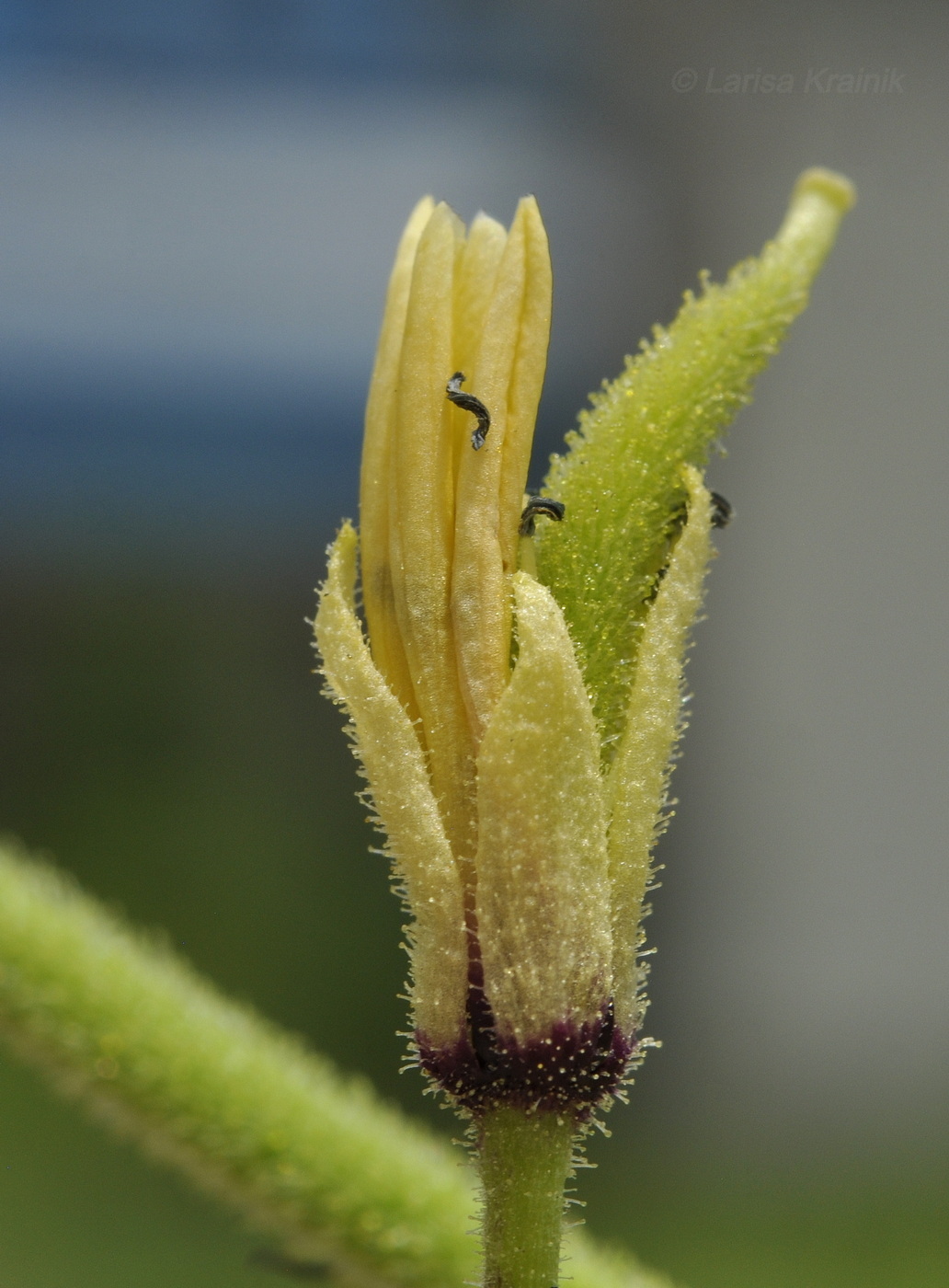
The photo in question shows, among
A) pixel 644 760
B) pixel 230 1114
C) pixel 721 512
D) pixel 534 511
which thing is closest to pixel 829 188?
pixel 721 512

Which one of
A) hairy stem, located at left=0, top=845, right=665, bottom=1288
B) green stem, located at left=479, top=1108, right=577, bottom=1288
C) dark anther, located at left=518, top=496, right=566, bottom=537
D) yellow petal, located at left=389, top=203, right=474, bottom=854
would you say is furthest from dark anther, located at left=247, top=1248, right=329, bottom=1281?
dark anther, located at left=518, top=496, right=566, bottom=537

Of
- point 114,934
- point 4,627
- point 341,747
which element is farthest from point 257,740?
point 114,934

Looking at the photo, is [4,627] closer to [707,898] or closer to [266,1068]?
[707,898]

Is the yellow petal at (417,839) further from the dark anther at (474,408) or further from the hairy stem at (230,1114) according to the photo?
the hairy stem at (230,1114)

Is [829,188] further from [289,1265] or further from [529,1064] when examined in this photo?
[289,1265]

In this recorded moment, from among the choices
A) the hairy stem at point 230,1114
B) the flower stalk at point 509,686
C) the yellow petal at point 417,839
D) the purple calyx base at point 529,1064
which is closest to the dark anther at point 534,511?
the flower stalk at point 509,686
